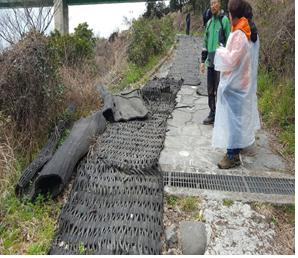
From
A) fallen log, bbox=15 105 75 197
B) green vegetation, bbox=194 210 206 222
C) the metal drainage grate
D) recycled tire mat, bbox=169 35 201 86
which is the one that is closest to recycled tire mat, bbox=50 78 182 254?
the metal drainage grate

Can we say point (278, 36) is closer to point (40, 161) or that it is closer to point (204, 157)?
point (204, 157)

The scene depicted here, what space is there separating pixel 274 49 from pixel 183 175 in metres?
3.49

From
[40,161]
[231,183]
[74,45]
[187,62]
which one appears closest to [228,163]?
[231,183]

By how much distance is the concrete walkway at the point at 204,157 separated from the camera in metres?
3.31

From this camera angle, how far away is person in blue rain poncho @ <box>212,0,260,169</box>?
3318mm

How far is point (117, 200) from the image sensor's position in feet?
10.5

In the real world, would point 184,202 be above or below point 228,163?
below

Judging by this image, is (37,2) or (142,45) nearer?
(142,45)

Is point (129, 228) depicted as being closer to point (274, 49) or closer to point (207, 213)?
point (207, 213)

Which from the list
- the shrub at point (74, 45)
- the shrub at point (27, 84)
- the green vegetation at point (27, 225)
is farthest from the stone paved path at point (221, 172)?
the shrub at point (74, 45)

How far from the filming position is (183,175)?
143 inches

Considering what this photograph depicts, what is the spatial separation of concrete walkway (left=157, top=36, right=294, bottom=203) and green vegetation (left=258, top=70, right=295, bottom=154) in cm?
24

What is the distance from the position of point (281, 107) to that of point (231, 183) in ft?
6.55

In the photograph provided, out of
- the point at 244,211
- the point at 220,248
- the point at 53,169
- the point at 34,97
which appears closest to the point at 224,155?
the point at 244,211
